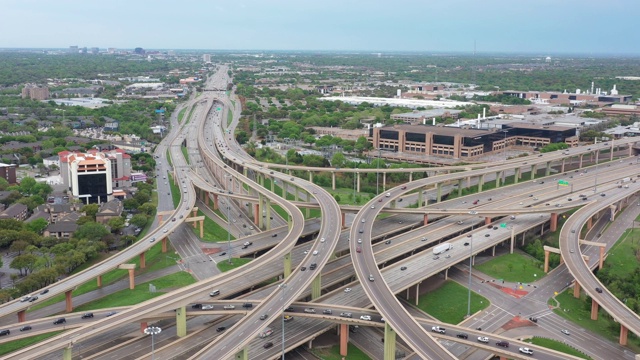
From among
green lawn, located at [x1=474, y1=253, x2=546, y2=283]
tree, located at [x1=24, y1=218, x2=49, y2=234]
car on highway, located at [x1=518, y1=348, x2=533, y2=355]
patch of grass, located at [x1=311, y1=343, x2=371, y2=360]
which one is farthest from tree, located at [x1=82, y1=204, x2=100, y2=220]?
car on highway, located at [x1=518, y1=348, x2=533, y2=355]

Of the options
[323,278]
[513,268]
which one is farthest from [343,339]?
[513,268]

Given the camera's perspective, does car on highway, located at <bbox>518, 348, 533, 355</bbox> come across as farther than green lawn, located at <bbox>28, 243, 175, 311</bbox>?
No

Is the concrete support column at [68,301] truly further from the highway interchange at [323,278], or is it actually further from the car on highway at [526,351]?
the car on highway at [526,351]

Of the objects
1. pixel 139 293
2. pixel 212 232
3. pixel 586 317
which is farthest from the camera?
pixel 212 232

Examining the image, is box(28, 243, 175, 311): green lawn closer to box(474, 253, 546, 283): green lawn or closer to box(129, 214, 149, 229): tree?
box(129, 214, 149, 229): tree

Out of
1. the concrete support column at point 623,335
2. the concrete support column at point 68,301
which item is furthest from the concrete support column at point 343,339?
the concrete support column at point 68,301

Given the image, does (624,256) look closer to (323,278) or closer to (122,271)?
(323,278)
